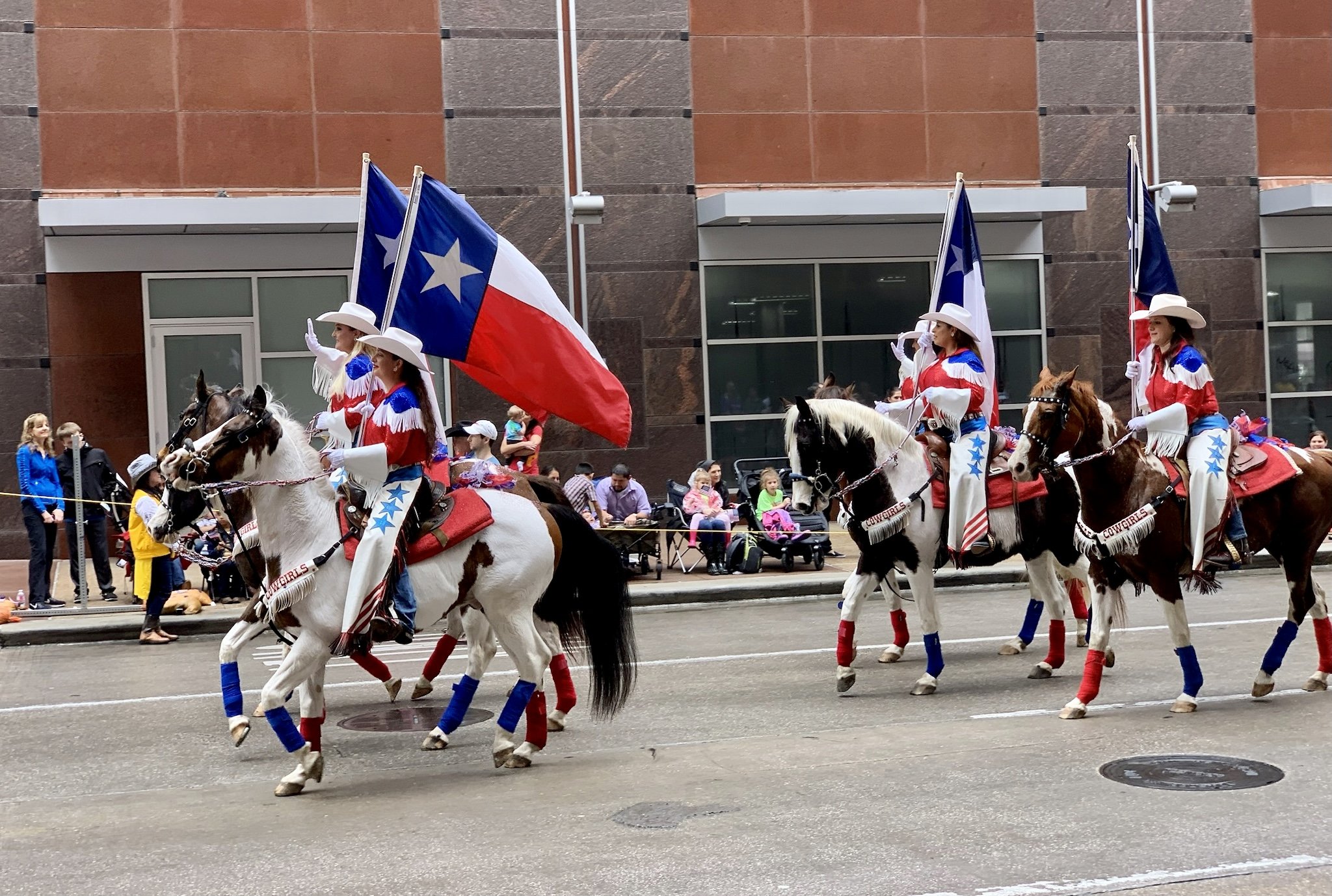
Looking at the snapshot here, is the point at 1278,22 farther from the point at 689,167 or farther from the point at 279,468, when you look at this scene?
the point at 279,468

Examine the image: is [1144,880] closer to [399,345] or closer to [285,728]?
[285,728]

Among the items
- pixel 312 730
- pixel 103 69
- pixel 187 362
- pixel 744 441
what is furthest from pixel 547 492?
pixel 103 69

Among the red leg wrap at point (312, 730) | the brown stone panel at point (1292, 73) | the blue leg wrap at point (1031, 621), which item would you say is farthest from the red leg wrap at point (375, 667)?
the brown stone panel at point (1292, 73)

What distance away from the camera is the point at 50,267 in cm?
1806

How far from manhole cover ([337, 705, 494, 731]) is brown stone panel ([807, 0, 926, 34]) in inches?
538

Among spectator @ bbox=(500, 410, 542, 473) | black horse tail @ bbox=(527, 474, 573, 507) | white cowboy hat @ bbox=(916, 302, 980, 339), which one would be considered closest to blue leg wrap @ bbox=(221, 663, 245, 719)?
black horse tail @ bbox=(527, 474, 573, 507)

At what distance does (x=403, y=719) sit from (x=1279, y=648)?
5513mm

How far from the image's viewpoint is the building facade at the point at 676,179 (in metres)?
18.2

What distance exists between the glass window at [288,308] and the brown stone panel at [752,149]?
212 inches

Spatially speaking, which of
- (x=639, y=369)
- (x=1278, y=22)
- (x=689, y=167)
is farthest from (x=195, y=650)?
(x=1278, y=22)

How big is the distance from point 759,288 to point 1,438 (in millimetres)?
10144

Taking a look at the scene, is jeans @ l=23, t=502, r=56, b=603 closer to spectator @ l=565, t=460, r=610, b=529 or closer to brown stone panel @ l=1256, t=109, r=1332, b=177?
spectator @ l=565, t=460, r=610, b=529

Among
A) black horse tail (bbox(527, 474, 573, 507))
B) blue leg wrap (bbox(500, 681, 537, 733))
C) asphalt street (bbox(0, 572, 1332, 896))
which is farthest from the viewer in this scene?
black horse tail (bbox(527, 474, 573, 507))

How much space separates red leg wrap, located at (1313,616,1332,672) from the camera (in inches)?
357
